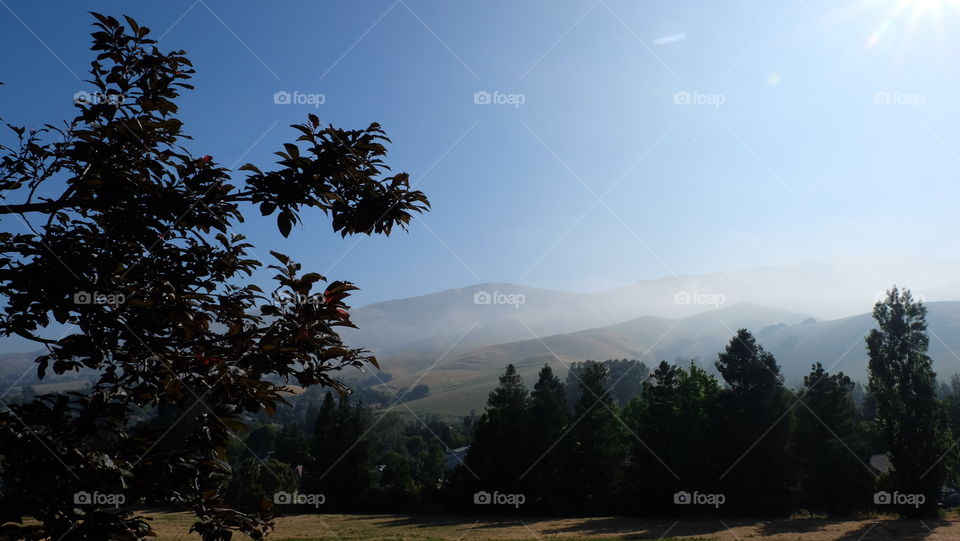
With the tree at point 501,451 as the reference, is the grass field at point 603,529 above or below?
below

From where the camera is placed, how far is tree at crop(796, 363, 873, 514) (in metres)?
37.9

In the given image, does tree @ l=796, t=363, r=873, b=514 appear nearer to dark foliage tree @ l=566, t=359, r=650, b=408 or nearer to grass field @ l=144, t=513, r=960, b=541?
grass field @ l=144, t=513, r=960, b=541

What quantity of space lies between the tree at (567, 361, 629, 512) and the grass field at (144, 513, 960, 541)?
10.7ft

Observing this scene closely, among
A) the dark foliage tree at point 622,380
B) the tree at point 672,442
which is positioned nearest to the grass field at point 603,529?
the tree at point 672,442

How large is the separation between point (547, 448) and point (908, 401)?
24431 mm

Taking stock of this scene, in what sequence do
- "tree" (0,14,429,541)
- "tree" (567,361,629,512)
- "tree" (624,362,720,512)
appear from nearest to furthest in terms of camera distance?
"tree" (0,14,429,541) < "tree" (624,362,720,512) < "tree" (567,361,629,512)

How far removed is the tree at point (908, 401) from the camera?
3147 cm

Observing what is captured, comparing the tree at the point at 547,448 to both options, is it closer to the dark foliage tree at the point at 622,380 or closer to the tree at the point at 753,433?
the tree at the point at 753,433

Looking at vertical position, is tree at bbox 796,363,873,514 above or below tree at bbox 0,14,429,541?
below

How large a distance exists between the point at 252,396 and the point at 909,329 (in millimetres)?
41512

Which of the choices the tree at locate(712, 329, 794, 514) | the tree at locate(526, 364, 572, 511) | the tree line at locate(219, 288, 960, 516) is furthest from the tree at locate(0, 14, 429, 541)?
the tree at locate(526, 364, 572, 511)

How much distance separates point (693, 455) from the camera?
40.0m

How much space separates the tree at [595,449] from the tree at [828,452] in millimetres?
12900

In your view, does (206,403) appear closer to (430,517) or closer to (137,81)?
(137,81)
